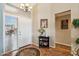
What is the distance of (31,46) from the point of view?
6.84ft

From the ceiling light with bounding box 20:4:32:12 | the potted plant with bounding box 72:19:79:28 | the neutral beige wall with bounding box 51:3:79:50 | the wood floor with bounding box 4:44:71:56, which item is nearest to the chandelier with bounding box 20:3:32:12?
the ceiling light with bounding box 20:4:32:12

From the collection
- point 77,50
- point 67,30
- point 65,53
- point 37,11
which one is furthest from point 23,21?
point 77,50

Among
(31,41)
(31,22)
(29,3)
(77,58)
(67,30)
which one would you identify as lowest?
(77,58)

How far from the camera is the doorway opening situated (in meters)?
2.04

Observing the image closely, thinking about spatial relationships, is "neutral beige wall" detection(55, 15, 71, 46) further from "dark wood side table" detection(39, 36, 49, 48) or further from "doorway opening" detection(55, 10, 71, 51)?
"dark wood side table" detection(39, 36, 49, 48)

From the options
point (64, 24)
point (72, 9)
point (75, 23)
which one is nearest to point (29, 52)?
point (64, 24)

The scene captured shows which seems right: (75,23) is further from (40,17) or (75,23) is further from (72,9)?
(40,17)

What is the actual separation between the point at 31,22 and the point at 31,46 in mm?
399

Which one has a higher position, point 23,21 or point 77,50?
point 23,21

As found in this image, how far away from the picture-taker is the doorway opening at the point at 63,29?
2039 millimetres

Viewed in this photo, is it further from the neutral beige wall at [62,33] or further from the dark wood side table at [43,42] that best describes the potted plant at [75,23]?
the dark wood side table at [43,42]

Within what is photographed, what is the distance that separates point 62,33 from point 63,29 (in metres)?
0.07

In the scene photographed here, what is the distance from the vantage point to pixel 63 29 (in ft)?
6.84

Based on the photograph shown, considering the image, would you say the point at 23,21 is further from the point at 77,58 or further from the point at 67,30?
the point at 77,58
